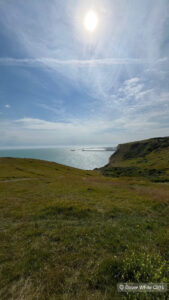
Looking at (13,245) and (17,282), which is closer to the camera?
(17,282)

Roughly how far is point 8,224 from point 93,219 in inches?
216

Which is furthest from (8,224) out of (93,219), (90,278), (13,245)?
(90,278)

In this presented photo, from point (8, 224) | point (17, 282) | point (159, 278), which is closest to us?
point (159, 278)

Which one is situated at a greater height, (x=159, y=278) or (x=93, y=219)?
(x=159, y=278)

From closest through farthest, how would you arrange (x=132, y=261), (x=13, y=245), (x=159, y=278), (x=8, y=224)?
(x=159, y=278) < (x=132, y=261) < (x=13, y=245) < (x=8, y=224)

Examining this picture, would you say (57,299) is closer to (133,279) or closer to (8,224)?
(133,279)

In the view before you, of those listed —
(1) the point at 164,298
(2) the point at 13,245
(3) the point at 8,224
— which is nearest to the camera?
(1) the point at 164,298

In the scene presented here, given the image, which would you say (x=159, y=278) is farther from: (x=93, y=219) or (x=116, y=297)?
(x=93, y=219)

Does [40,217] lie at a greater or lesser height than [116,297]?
lesser

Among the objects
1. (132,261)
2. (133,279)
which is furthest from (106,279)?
(132,261)

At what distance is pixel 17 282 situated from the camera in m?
3.65

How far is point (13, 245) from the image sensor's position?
5.42 metres

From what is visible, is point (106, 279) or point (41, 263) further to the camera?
point (41, 263)

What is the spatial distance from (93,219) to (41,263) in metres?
4.42
